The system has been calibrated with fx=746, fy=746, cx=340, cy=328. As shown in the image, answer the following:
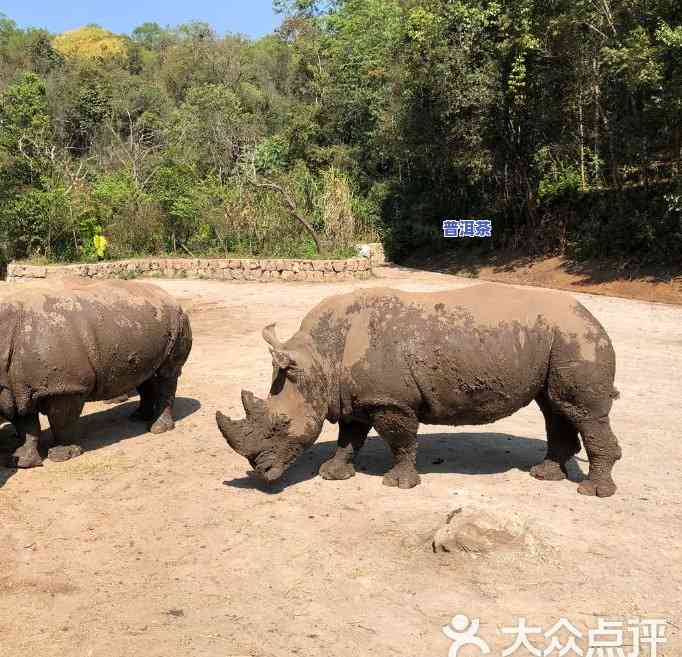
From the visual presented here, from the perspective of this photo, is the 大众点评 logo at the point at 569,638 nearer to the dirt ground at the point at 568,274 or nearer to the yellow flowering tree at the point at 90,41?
the dirt ground at the point at 568,274

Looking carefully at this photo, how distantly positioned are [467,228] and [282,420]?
2232 cm

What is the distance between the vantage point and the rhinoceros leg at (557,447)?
654 centimetres

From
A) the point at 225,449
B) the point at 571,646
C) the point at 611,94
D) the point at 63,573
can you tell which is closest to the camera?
the point at 571,646

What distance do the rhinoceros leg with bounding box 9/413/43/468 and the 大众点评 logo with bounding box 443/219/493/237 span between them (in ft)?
71.0

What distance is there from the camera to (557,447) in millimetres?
6602

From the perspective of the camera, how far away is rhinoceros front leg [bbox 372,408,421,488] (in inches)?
243

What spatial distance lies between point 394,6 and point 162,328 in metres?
28.4

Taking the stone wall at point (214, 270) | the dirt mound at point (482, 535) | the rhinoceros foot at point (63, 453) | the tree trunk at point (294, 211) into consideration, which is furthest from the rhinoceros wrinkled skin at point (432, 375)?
the tree trunk at point (294, 211)

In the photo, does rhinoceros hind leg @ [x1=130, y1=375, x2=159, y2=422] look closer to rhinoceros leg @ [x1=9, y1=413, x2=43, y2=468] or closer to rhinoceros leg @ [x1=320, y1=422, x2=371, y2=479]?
rhinoceros leg @ [x1=9, y1=413, x2=43, y2=468]

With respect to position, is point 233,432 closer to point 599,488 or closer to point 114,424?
point 599,488

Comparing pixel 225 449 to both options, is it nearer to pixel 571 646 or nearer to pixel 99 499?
pixel 99 499

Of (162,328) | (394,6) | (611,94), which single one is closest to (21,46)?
(394,6)

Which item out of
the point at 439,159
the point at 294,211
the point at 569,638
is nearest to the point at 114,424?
the point at 569,638

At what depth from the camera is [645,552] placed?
5109 mm
